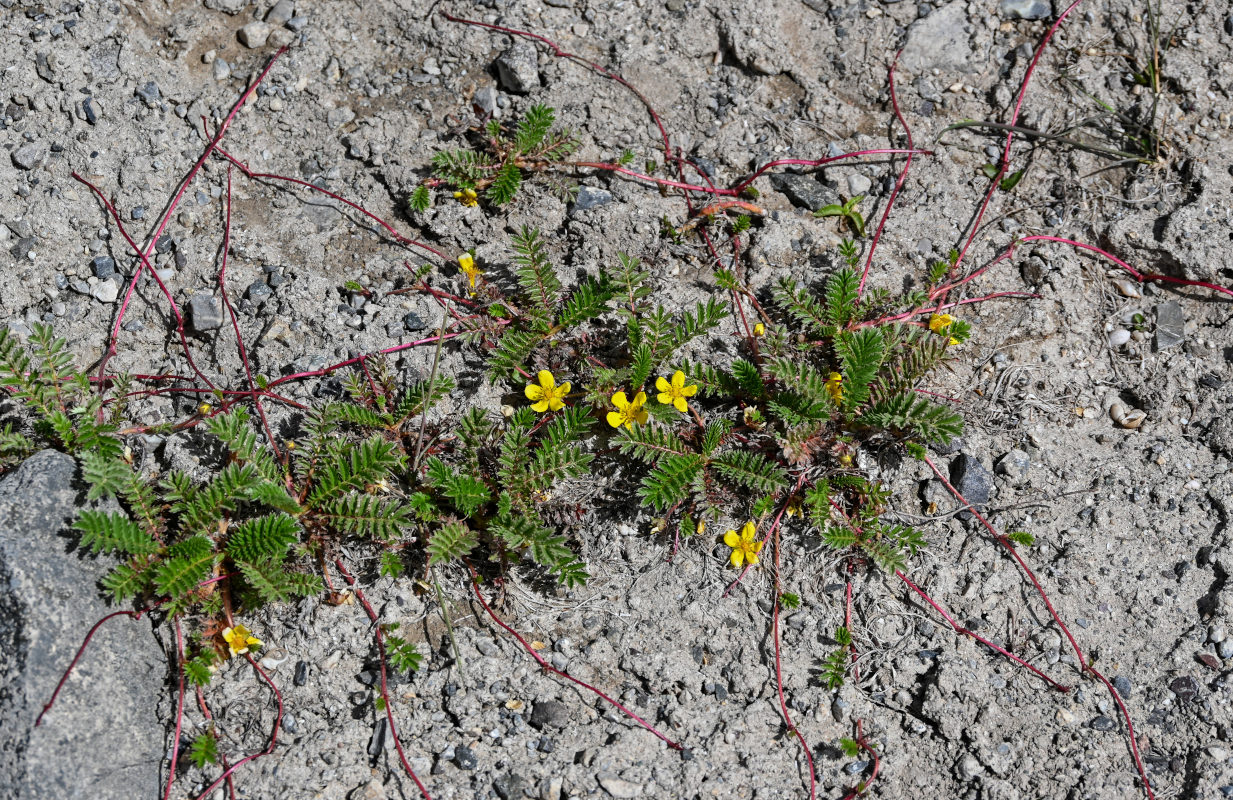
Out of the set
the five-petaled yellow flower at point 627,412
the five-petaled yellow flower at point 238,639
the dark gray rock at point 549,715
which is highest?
the five-petaled yellow flower at point 627,412

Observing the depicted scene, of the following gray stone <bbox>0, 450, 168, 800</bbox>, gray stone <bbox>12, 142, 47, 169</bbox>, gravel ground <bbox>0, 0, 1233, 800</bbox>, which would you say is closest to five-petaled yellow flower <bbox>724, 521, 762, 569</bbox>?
gravel ground <bbox>0, 0, 1233, 800</bbox>

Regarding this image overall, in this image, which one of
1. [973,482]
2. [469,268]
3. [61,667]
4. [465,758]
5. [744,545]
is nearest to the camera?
[61,667]

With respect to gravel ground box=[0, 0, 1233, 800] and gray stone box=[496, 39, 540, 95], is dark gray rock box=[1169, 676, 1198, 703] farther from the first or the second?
gray stone box=[496, 39, 540, 95]

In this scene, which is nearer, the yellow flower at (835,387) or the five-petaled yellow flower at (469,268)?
the yellow flower at (835,387)

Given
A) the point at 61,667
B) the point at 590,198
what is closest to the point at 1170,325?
the point at 590,198

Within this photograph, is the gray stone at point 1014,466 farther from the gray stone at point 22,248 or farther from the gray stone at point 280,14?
the gray stone at point 22,248

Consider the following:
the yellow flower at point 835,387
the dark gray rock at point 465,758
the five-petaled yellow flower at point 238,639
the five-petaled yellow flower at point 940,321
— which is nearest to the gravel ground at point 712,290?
the dark gray rock at point 465,758

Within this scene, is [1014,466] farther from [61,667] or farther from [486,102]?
[61,667]
